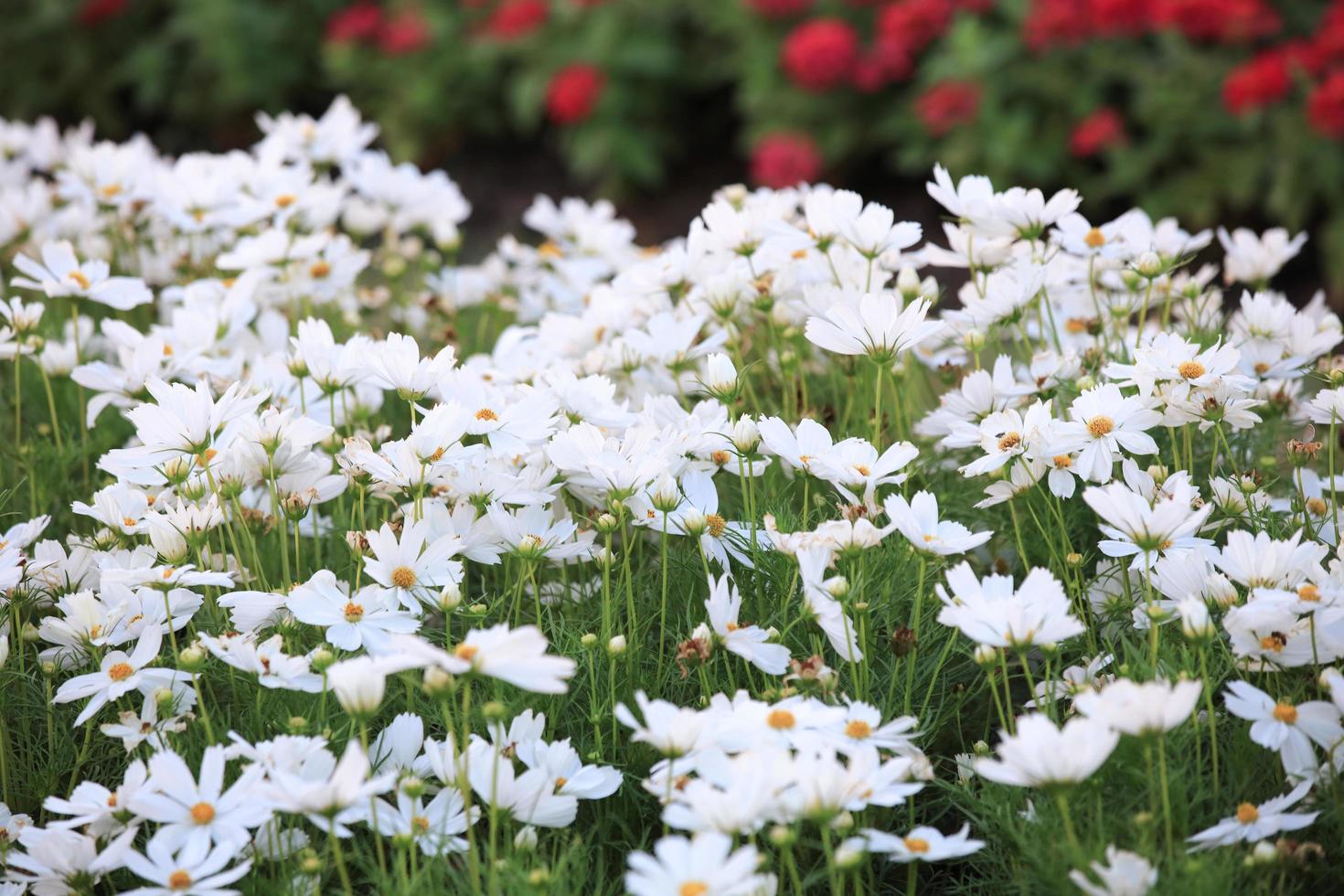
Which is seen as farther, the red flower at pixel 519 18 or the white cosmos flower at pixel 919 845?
the red flower at pixel 519 18

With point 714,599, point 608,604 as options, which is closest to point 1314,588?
point 714,599

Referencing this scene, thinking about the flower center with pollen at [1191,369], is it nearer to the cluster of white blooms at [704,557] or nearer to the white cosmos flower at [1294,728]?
the cluster of white blooms at [704,557]

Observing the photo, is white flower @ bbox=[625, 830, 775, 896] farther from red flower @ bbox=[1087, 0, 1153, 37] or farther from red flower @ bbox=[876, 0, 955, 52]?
red flower @ bbox=[876, 0, 955, 52]

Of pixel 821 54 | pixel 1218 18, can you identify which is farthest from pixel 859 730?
pixel 821 54

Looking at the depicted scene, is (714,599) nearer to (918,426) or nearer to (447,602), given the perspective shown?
(447,602)

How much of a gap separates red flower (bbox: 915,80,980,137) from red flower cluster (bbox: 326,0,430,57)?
2.20 m

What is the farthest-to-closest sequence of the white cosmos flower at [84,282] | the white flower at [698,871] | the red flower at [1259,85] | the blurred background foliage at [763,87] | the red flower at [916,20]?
the red flower at [916,20] < the blurred background foliage at [763,87] < the red flower at [1259,85] < the white cosmos flower at [84,282] < the white flower at [698,871]

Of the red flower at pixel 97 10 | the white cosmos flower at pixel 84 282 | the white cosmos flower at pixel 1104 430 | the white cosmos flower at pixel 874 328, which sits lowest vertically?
the white cosmos flower at pixel 1104 430

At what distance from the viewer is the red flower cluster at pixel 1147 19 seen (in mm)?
3869

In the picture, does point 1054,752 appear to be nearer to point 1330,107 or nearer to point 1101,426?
point 1101,426

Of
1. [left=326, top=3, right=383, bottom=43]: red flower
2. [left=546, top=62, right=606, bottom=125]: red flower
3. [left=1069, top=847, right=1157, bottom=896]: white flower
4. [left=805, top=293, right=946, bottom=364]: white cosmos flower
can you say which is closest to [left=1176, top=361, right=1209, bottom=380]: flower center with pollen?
[left=805, top=293, right=946, bottom=364]: white cosmos flower

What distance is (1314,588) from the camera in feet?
4.38

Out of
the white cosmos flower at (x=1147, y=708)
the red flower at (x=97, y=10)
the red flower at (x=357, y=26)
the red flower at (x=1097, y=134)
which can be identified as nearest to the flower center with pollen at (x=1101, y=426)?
the white cosmos flower at (x=1147, y=708)

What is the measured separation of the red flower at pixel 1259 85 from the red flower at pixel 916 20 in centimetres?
98
